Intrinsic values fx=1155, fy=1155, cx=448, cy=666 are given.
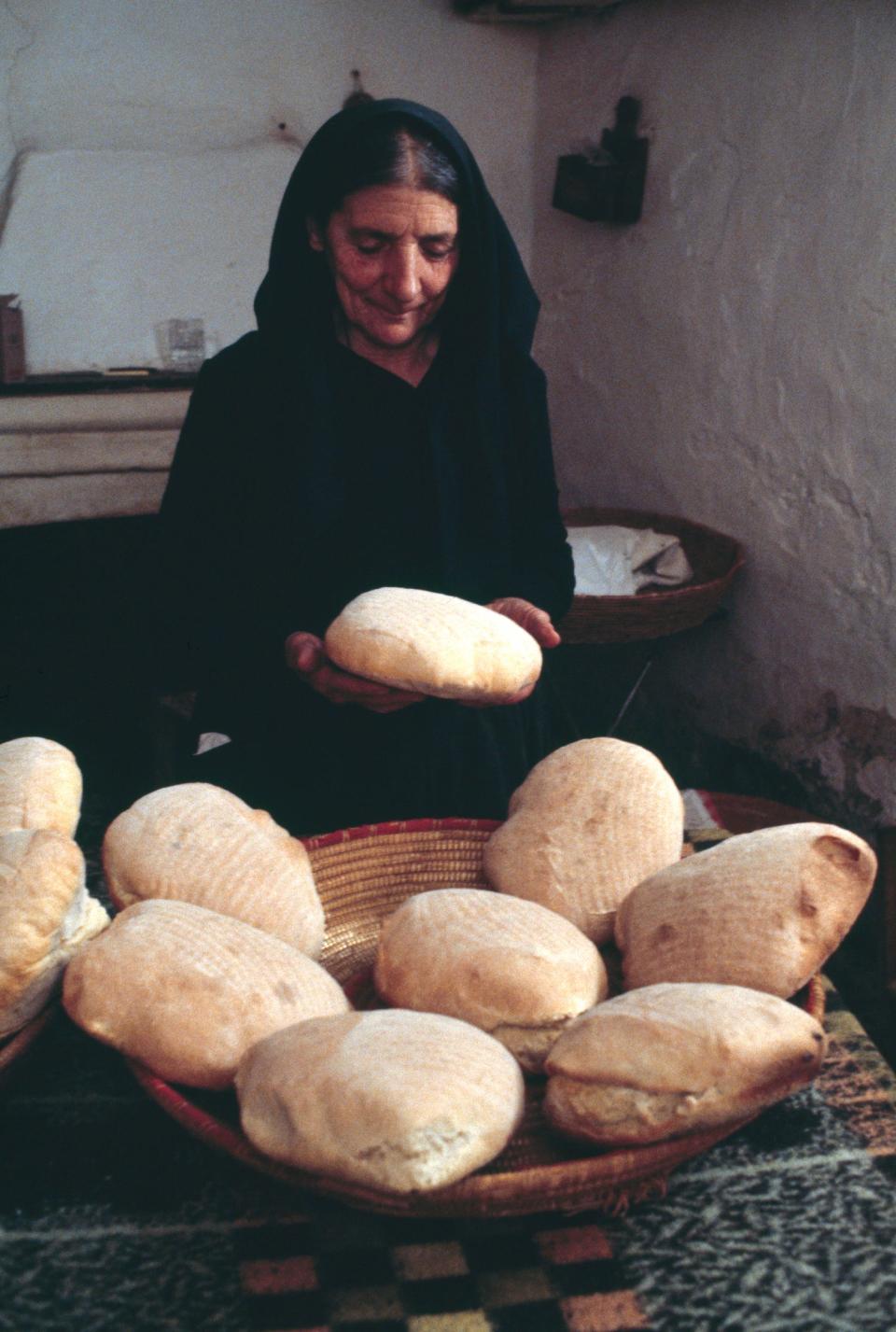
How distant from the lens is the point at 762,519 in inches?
108

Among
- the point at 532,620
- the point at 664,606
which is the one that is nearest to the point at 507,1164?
the point at 532,620

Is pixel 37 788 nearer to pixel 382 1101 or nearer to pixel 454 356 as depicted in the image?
pixel 382 1101

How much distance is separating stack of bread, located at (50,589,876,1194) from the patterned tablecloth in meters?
0.08

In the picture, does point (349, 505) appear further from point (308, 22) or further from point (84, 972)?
point (308, 22)

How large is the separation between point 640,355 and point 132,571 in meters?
1.53

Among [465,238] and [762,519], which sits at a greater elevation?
[465,238]

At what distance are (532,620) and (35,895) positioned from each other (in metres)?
0.84

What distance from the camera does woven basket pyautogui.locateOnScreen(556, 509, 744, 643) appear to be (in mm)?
2523

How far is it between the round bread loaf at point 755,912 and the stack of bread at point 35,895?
1.53 feet

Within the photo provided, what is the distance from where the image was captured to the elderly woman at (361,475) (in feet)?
5.42

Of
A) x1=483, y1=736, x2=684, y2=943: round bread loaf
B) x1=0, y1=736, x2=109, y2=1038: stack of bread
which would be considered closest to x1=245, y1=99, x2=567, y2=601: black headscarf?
x1=483, y1=736, x2=684, y2=943: round bread loaf

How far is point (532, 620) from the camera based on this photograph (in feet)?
5.12

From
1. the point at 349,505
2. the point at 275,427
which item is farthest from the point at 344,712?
the point at 275,427

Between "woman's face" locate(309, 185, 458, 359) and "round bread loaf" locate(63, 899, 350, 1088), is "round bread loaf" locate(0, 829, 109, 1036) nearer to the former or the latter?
"round bread loaf" locate(63, 899, 350, 1088)
